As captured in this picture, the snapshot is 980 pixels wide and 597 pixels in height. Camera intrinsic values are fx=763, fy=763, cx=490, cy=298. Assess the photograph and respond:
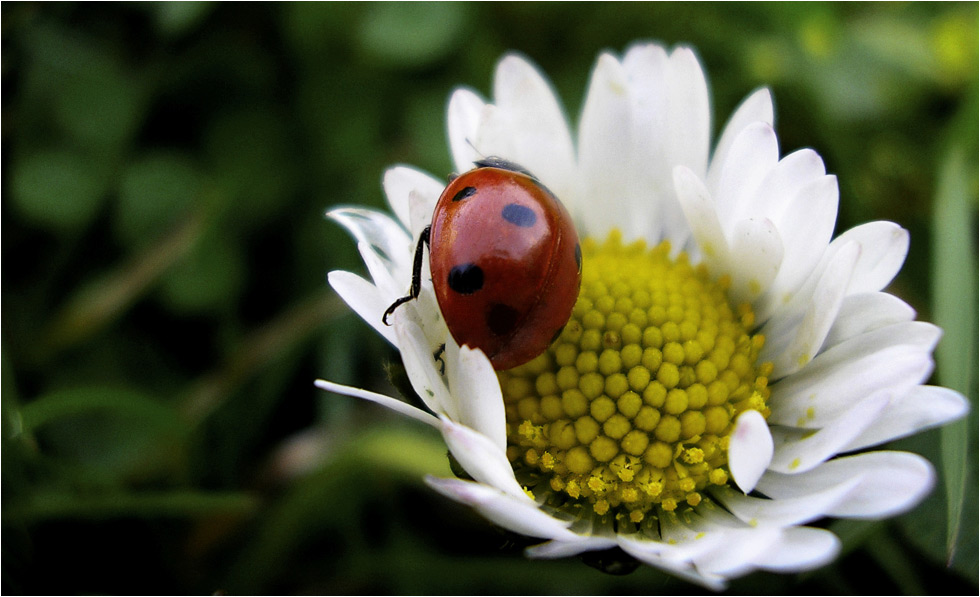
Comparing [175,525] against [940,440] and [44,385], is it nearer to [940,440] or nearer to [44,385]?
[44,385]

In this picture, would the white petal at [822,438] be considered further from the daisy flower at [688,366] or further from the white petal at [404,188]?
the white petal at [404,188]

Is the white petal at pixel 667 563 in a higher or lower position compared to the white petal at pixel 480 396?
lower

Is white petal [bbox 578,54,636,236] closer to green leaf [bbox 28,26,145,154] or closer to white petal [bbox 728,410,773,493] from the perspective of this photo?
white petal [bbox 728,410,773,493]

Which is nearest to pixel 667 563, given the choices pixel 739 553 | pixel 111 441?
pixel 739 553

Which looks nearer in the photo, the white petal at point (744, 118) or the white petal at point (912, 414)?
the white petal at point (912, 414)

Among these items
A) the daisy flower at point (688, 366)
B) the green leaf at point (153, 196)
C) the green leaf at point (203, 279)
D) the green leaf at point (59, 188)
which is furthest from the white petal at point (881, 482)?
the green leaf at point (59, 188)

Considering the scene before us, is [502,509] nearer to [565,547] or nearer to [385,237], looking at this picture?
[565,547]

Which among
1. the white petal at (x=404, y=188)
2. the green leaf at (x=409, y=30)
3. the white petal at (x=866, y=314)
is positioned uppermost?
the green leaf at (x=409, y=30)
